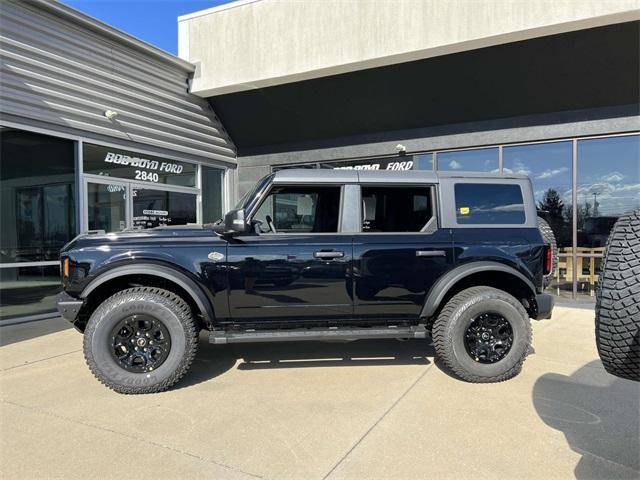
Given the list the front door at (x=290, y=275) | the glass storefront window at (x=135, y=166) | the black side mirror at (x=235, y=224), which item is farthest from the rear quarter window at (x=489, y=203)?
the glass storefront window at (x=135, y=166)

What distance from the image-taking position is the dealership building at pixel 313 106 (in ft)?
21.4

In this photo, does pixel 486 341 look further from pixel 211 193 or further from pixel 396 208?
pixel 211 193

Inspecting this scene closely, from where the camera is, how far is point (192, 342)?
12.6ft

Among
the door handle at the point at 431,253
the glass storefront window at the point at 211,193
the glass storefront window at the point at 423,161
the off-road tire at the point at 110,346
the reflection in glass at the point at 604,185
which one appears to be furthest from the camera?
the glass storefront window at the point at 211,193

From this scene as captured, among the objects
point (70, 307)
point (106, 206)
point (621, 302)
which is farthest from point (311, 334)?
point (106, 206)

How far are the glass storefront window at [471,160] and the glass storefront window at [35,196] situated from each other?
6646 mm

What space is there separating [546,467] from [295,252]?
2453 mm

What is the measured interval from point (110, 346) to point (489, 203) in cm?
374

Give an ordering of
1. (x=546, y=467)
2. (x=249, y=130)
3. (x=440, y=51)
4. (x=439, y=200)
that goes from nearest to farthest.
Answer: (x=546, y=467) → (x=439, y=200) → (x=440, y=51) → (x=249, y=130)

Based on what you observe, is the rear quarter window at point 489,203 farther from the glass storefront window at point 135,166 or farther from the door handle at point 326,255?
the glass storefront window at point 135,166

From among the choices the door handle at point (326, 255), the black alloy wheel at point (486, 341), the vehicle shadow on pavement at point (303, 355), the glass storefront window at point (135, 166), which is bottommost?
the vehicle shadow on pavement at point (303, 355)

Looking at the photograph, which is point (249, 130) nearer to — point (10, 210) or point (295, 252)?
point (10, 210)

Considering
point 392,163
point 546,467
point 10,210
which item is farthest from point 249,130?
point 546,467

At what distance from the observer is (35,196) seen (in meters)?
6.71
